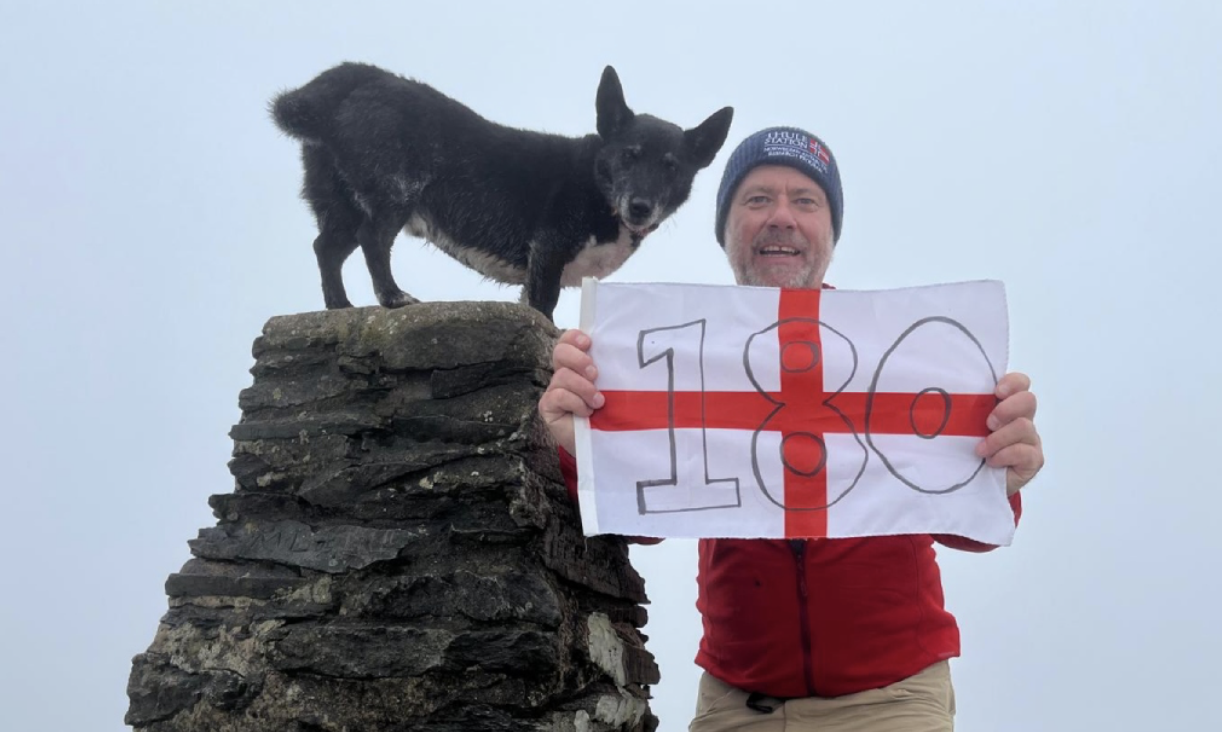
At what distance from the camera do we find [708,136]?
4.55 m

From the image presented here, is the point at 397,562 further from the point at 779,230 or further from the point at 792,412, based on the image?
the point at 779,230

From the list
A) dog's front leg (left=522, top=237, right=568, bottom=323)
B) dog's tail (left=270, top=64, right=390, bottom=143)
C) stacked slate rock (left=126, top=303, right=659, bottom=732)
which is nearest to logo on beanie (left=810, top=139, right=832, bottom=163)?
dog's front leg (left=522, top=237, right=568, bottom=323)

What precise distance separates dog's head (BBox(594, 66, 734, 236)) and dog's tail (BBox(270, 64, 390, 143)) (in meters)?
1.11

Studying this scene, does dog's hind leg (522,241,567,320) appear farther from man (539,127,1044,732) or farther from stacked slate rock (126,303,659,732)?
man (539,127,1044,732)

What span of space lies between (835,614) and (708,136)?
7.92 feet

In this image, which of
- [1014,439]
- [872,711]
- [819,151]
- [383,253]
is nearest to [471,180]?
[383,253]

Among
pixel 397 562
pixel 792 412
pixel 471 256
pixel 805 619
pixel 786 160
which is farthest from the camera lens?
pixel 471 256

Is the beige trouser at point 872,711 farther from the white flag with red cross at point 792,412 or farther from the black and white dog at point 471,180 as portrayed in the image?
the black and white dog at point 471,180

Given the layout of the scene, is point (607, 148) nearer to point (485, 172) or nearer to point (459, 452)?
point (485, 172)

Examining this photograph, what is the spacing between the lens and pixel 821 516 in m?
3.01

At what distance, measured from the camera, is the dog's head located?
423cm

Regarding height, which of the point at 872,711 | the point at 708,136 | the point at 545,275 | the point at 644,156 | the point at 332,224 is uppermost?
the point at 708,136

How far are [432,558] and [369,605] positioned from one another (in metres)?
0.27

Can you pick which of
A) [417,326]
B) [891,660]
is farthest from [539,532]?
[891,660]
